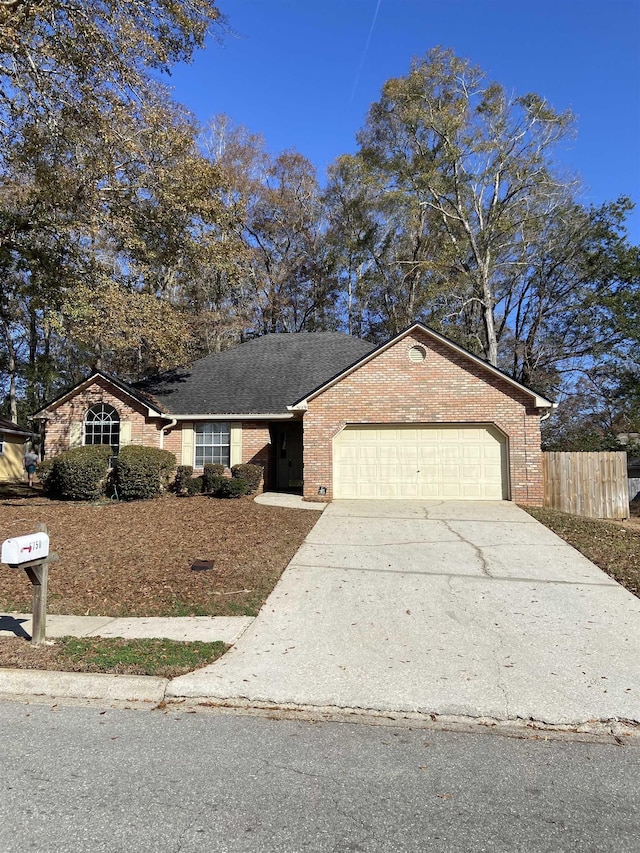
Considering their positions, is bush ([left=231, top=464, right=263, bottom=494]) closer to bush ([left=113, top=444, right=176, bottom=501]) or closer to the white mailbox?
bush ([left=113, top=444, right=176, bottom=501])

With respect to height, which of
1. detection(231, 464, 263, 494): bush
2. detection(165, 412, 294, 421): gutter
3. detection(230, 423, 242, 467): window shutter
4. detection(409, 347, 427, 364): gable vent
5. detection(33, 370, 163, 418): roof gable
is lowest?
detection(231, 464, 263, 494): bush

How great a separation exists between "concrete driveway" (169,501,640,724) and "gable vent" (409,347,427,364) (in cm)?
642

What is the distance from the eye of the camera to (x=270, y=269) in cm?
3341

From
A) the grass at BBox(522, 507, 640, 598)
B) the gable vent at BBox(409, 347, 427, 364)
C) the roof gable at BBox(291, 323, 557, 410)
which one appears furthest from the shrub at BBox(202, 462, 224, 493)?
the grass at BBox(522, 507, 640, 598)

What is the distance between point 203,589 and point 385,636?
2667mm

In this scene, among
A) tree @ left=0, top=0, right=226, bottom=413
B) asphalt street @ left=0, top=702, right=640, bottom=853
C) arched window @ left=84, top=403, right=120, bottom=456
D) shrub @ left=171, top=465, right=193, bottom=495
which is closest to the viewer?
asphalt street @ left=0, top=702, right=640, bottom=853

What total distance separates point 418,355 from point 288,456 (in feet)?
21.0

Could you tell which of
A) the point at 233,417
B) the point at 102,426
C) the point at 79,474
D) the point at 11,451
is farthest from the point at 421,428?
the point at 11,451

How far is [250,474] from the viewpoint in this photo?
1664 cm

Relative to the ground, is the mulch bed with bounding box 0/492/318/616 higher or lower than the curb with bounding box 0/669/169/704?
higher

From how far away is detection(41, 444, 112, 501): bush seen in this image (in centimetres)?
1552

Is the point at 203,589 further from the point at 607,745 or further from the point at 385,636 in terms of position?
the point at 607,745

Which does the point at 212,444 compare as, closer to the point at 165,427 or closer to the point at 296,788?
the point at 165,427

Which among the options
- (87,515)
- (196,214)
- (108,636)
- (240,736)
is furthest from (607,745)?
(196,214)
